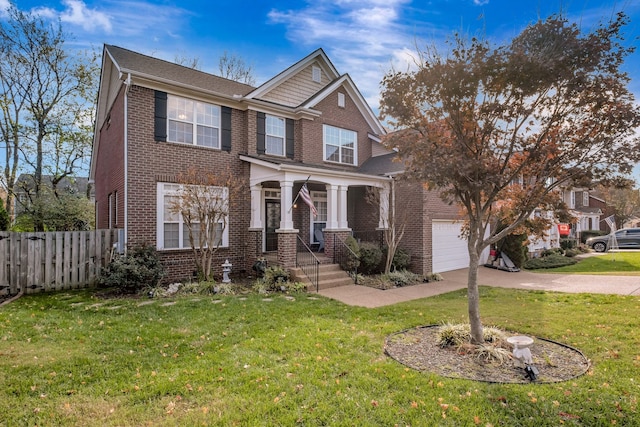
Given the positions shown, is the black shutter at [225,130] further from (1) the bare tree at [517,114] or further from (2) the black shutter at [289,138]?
(1) the bare tree at [517,114]

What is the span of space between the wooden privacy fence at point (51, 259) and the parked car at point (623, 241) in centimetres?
2995

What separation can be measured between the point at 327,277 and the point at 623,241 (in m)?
25.9

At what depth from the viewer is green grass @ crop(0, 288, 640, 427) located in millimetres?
3283

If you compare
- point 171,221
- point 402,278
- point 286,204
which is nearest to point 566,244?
point 402,278

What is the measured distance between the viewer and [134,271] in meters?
8.71

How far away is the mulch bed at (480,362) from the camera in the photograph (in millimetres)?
4156

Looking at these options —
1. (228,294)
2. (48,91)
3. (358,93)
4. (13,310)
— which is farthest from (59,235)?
(48,91)

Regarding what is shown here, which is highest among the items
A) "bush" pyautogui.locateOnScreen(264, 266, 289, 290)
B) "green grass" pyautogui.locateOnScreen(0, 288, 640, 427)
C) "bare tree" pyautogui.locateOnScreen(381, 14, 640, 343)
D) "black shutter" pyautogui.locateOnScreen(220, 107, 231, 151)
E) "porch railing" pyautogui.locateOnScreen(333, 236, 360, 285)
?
"black shutter" pyautogui.locateOnScreen(220, 107, 231, 151)

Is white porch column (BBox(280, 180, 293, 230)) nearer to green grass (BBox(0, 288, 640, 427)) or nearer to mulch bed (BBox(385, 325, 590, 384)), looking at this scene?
green grass (BBox(0, 288, 640, 427))

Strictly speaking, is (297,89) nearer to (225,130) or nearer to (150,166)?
(225,130)

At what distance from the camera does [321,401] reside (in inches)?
138

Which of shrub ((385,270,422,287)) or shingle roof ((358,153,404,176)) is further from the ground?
shingle roof ((358,153,404,176))

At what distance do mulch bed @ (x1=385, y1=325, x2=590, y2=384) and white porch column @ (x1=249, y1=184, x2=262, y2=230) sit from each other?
7.17 m

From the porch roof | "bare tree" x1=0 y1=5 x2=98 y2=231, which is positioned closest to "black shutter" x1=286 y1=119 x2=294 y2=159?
the porch roof
